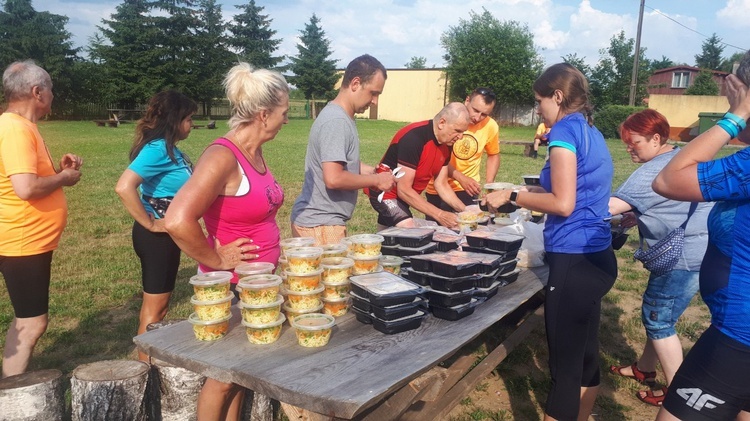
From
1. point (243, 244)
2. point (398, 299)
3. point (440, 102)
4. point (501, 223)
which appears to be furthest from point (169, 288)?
point (440, 102)

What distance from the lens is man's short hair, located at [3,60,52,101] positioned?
10.5 ft

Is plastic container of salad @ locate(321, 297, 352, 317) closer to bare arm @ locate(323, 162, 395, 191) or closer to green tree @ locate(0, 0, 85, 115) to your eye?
bare arm @ locate(323, 162, 395, 191)

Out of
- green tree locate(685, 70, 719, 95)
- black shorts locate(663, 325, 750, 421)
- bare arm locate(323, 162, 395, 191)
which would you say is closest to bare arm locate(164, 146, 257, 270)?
bare arm locate(323, 162, 395, 191)

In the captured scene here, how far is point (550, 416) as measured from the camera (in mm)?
2785

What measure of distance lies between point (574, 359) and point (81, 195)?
1059 cm

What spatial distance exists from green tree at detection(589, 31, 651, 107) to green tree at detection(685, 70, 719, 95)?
548cm

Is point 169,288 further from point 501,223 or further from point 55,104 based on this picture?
point 55,104

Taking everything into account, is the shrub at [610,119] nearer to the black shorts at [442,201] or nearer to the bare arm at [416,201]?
the black shorts at [442,201]

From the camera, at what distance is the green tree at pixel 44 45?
36.1m

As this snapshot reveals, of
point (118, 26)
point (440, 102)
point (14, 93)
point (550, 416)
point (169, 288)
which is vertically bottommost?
point (550, 416)

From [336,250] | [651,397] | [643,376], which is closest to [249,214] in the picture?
[336,250]

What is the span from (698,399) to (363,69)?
253 centimetres

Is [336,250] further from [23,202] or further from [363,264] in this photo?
[23,202]

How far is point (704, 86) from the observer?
130 feet
